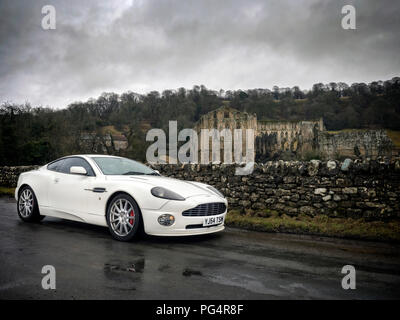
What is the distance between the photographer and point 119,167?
21.7ft

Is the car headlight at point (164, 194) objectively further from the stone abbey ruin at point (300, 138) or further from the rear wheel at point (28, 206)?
the stone abbey ruin at point (300, 138)

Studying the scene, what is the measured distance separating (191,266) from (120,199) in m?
2.02

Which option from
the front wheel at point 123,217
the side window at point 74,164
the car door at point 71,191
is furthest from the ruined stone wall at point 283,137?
the front wheel at point 123,217

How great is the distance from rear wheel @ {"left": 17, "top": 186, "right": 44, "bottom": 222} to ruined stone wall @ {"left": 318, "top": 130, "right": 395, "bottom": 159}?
5581 centimetres

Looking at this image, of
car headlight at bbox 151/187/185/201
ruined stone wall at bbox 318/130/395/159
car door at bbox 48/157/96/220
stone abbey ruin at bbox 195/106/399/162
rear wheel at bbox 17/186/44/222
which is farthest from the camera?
stone abbey ruin at bbox 195/106/399/162

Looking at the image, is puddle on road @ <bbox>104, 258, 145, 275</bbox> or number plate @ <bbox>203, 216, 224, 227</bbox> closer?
puddle on road @ <bbox>104, 258, 145, 275</bbox>

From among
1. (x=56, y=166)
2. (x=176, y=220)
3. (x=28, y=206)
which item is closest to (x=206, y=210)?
(x=176, y=220)

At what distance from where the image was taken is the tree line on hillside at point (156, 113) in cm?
4188

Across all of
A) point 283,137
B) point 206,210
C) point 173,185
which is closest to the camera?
point 206,210

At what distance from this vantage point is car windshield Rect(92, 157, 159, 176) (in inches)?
250

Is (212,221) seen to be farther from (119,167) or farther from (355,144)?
(355,144)

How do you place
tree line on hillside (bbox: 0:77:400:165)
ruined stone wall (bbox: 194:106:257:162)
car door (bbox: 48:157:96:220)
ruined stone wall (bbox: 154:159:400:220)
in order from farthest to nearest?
1. ruined stone wall (bbox: 194:106:257:162)
2. tree line on hillside (bbox: 0:77:400:165)
3. ruined stone wall (bbox: 154:159:400:220)
4. car door (bbox: 48:157:96:220)

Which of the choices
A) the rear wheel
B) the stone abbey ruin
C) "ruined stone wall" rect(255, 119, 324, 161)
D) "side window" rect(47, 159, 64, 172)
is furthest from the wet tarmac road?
"ruined stone wall" rect(255, 119, 324, 161)

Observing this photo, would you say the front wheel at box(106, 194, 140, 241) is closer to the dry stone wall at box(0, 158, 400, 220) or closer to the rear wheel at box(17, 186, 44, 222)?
the rear wheel at box(17, 186, 44, 222)
